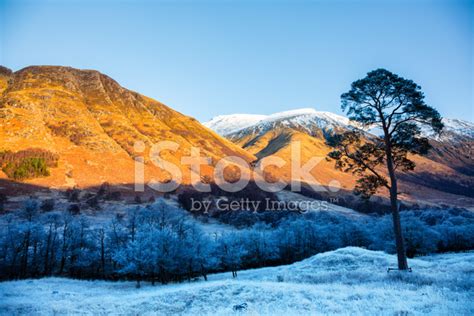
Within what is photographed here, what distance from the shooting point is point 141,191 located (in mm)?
182500

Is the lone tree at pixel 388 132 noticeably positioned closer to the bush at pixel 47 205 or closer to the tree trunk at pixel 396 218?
the tree trunk at pixel 396 218

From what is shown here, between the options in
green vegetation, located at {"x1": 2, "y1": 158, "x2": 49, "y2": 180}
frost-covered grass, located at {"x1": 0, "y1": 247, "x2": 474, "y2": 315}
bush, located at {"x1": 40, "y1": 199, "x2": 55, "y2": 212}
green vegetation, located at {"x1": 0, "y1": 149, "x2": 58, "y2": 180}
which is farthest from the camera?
green vegetation, located at {"x1": 0, "y1": 149, "x2": 58, "y2": 180}

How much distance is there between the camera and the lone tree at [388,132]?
2234cm

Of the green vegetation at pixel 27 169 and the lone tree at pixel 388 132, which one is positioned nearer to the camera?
the lone tree at pixel 388 132

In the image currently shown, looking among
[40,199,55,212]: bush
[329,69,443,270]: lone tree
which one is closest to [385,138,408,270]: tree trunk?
[329,69,443,270]: lone tree

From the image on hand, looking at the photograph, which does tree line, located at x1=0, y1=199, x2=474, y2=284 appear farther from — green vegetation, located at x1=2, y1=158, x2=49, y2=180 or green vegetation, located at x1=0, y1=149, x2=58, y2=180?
green vegetation, located at x1=0, y1=149, x2=58, y2=180

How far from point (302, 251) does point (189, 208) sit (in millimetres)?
94182

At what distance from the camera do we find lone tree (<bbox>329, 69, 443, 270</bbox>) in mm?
22344

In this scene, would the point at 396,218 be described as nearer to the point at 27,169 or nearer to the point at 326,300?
the point at 326,300

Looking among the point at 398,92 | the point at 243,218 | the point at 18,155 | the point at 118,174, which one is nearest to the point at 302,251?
the point at 243,218

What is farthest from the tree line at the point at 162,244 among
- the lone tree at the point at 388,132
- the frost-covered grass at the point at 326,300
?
the lone tree at the point at 388,132

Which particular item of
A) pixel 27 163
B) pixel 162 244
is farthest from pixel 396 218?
pixel 27 163

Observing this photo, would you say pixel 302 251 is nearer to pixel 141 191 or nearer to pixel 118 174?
pixel 141 191

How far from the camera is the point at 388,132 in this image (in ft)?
77.0
